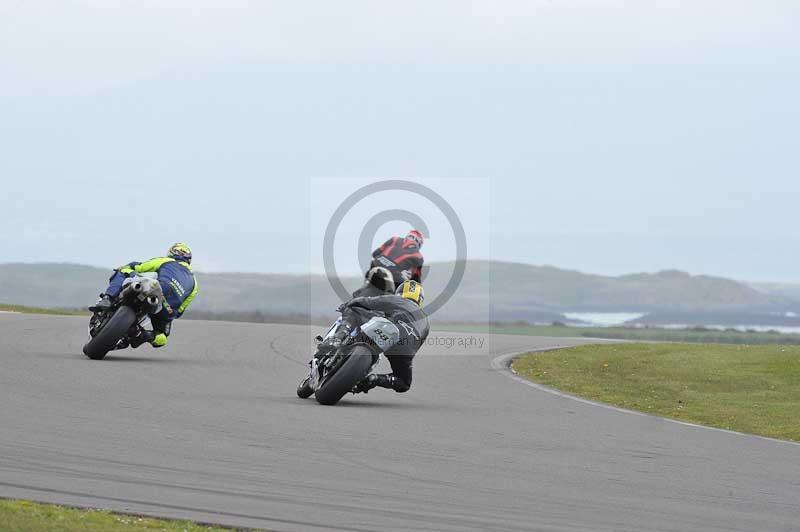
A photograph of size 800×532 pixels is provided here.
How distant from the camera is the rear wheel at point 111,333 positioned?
63.2 ft

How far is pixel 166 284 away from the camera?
2039 centimetres

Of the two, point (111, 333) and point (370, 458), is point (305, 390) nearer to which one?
point (111, 333)

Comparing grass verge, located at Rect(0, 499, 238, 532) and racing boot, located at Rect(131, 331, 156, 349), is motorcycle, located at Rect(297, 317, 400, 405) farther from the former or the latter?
grass verge, located at Rect(0, 499, 238, 532)

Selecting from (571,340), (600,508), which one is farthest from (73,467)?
(571,340)

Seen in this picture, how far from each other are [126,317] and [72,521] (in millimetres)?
11366

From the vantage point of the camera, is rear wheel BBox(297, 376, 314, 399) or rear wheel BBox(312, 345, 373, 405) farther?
rear wheel BBox(297, 376, 314, 399)

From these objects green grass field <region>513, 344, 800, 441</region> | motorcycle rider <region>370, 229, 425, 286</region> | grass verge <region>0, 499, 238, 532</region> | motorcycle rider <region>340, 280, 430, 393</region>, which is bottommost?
grass verge <region>0, 499, 238, 532</region>

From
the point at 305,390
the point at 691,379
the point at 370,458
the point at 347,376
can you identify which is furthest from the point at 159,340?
the point at 370,458

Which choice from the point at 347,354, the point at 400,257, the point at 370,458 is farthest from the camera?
the point at 400,257

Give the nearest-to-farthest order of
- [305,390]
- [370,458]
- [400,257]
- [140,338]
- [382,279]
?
[370,458] → [382,279] → [305,390] → [400,257] → [140,338]

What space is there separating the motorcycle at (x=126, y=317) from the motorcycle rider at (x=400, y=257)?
485cm

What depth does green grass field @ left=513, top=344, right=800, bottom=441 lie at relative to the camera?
1714 centimetres

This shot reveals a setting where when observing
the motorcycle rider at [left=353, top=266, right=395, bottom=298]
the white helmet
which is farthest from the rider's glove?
the white helmet

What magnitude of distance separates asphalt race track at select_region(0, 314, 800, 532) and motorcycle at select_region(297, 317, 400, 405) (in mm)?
270
